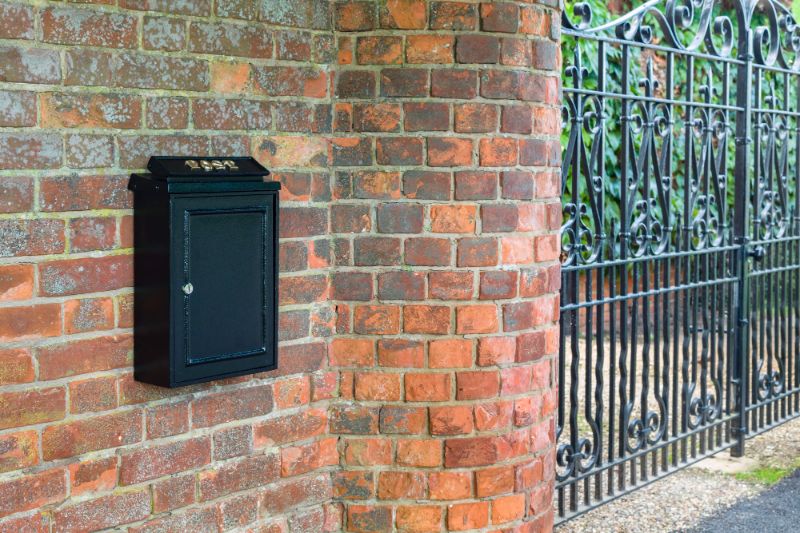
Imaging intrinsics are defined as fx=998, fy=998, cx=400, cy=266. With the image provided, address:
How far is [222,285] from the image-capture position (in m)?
2.81

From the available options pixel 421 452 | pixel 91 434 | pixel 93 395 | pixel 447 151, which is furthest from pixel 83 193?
pixel 421 452

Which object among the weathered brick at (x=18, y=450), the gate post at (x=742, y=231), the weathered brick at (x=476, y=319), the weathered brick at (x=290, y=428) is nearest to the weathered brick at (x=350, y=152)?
the weathered brick at (x=476, y=319)

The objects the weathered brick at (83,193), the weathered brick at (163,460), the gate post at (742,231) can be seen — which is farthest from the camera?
the gate post at (742,231)

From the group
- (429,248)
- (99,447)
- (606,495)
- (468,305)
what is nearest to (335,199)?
(429,248)

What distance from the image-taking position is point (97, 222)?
2.61m

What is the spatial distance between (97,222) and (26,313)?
0.30 meters

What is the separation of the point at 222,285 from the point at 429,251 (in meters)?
0.75

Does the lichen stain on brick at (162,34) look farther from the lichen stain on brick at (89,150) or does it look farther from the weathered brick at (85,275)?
the weathered brick at (85,275)

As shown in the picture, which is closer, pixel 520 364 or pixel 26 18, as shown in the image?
pixel 26 18

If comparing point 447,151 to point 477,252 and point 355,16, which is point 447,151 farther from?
point 355,16

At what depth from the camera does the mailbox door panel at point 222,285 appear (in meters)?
2.68

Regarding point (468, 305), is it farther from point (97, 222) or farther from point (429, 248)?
point (97, 222)

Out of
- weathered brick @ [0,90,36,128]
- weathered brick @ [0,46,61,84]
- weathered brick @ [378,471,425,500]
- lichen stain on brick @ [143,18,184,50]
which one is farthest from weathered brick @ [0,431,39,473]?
weathered brick @ [378,471,425,500]

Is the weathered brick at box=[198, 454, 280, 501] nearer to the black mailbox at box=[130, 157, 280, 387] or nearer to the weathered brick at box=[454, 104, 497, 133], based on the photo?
the black mailbox at box=[130, 157, 280, 387]
